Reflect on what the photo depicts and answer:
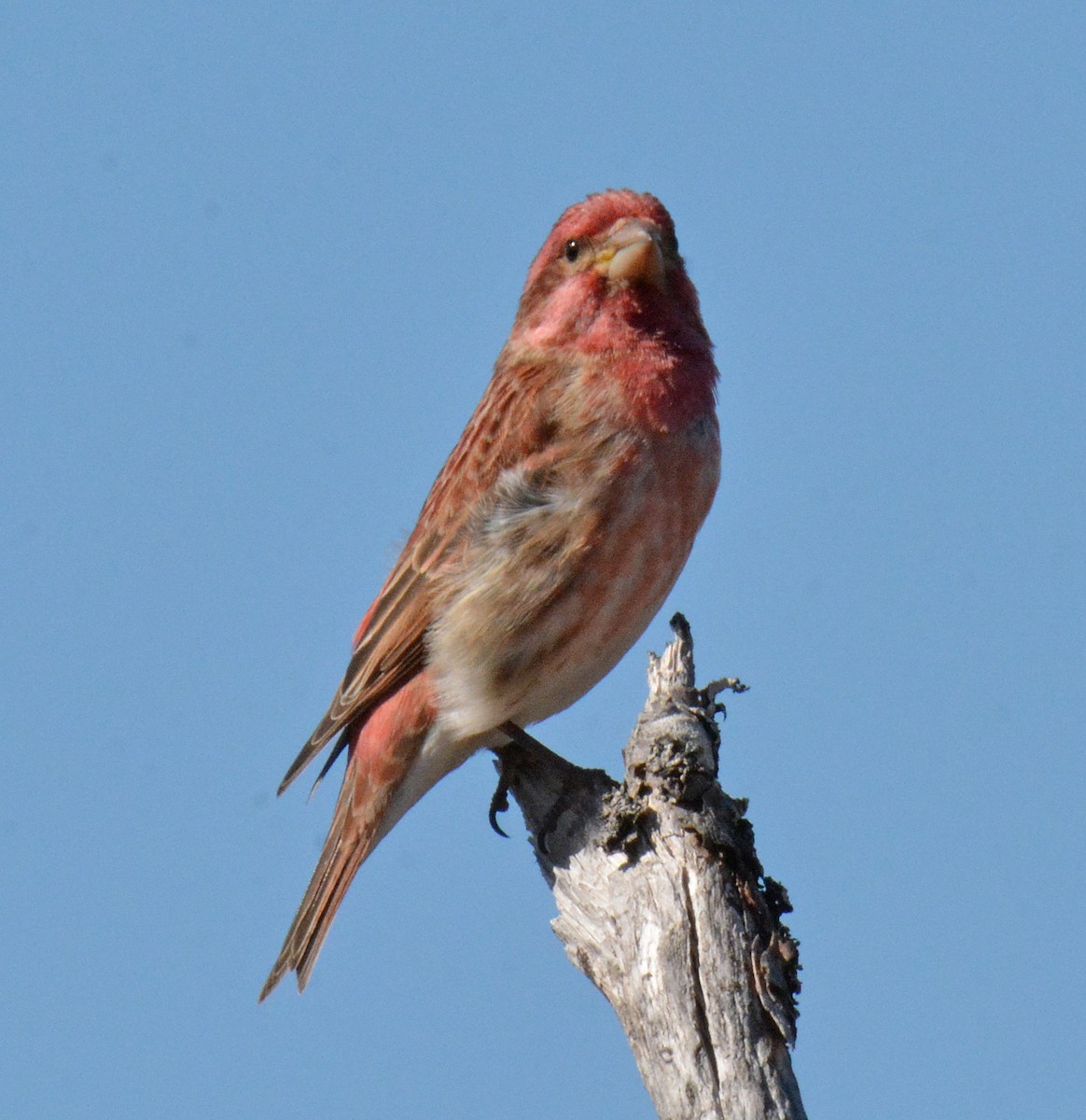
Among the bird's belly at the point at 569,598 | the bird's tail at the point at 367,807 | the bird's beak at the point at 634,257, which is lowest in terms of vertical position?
the bird's tail at the point at 367,807

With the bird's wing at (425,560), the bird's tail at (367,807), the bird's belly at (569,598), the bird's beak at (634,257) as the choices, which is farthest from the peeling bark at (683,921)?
the bird's beak at (634,257)

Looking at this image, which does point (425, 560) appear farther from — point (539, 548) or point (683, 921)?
point (683, 921)

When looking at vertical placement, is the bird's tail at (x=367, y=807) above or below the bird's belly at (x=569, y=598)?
below

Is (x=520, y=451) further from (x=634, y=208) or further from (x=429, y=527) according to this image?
(x=634, y=208)

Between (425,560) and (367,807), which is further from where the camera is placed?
(425,560)

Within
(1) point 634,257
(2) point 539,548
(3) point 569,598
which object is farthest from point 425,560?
(1) point 634,257

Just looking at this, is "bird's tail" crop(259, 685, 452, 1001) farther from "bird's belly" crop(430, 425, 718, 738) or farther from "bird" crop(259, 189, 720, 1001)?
"bird's belly" crop(430, 425, 718, 738)

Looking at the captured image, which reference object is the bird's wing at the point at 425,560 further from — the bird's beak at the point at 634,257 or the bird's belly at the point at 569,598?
the bird's beak at the point at 634,257

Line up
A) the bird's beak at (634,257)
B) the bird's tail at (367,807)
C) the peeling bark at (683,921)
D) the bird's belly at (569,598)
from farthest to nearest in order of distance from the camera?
the bird's beak at (634,257)
the bird's tail at (367,807)
the bird's belly at (569,598)
the peeling bark at (683,921)

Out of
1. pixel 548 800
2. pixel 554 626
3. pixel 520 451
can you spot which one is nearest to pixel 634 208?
pixel 520 451
